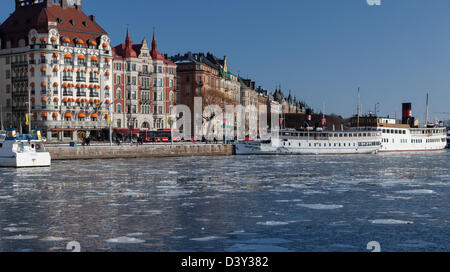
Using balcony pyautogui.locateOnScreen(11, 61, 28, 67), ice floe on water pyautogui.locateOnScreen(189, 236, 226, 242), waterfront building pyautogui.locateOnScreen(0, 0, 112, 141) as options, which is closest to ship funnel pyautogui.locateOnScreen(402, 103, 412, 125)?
waterfront building pyautogui.locateOnScreen(0, 0, 112, 141)

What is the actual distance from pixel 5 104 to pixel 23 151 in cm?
5127

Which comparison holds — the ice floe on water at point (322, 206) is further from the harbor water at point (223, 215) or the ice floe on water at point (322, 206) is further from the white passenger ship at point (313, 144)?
the white passenger ship at point (313, 144)

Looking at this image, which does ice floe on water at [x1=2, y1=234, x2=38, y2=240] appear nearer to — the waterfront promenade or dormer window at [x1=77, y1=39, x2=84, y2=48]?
the waterfront promenade

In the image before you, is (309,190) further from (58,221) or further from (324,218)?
(58,221)

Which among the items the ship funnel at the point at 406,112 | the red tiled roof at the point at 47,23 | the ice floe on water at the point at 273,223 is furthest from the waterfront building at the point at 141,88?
the ice floe on water at the point at 273,223

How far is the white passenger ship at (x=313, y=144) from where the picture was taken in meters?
84.1

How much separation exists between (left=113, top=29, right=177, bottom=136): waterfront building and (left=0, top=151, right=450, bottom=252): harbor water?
7115 cm

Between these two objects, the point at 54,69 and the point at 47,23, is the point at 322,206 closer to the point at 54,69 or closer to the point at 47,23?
the point at 54,69

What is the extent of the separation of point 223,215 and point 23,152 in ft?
123

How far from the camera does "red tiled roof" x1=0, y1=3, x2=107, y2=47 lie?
95.6 meters

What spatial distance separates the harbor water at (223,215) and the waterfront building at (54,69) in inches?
2395

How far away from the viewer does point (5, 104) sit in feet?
326
